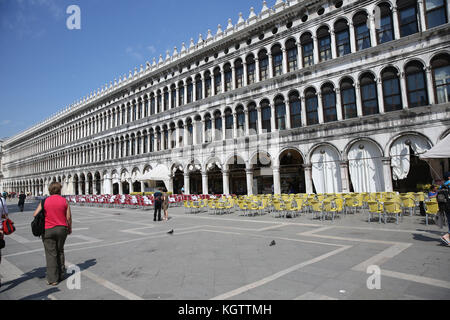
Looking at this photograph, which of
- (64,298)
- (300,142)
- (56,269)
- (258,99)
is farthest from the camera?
(258,99)

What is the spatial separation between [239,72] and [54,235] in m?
25.3

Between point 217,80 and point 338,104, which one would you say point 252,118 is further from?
point 338,104

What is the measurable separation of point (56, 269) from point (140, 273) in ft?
4.89

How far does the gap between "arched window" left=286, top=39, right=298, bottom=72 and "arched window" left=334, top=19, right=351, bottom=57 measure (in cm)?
350

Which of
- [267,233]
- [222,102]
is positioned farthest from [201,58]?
[267,233]

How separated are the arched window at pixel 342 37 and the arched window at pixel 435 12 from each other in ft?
16.2

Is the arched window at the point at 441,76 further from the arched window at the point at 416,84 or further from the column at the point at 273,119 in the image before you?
the column at the point at 273,119

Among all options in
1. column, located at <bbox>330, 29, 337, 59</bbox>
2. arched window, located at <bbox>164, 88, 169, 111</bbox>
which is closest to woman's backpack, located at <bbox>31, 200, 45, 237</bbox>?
column, located at <bbox>330, 29, 337, 59</bbox>

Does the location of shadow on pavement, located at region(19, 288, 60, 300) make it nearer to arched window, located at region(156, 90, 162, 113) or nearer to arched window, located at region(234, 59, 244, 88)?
arched window, located at region(234, 59, 244, 88)

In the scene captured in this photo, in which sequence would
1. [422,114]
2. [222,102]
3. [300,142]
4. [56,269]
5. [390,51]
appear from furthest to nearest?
[222,102], [300,142], [390,51], [422,114], [56,269]

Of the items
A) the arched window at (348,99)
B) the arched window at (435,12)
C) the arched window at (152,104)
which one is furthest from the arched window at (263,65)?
the arched window at (152,104)

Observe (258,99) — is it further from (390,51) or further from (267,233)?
(267,233)

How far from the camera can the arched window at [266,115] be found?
82.0ft
